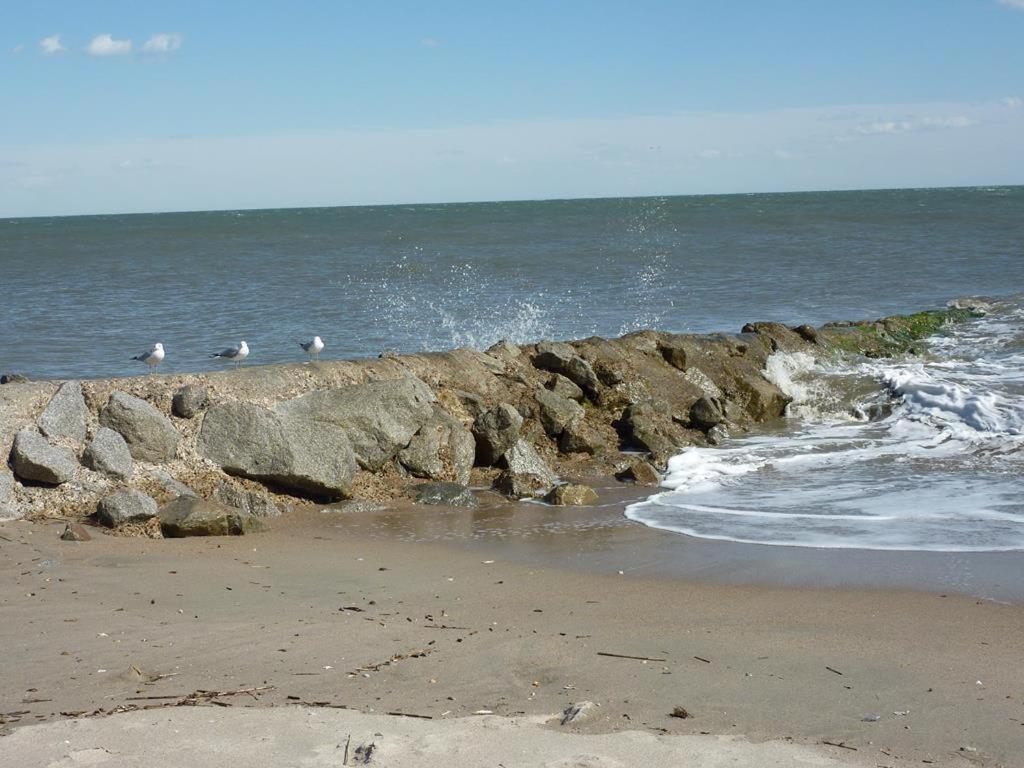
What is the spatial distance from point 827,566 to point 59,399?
570 cm

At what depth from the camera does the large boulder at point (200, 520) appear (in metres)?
7.63

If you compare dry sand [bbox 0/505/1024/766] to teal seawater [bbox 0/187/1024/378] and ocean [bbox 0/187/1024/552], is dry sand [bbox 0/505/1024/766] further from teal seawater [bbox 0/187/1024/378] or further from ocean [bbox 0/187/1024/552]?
teal seawater [bbox 0/187/1024/378]

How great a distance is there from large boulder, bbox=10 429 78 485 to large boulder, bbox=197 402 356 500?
3.45ft

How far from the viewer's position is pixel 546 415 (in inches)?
413

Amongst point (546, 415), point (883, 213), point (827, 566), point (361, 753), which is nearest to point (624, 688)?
point (361, 753)

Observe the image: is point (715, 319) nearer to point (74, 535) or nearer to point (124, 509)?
point (124, 509)

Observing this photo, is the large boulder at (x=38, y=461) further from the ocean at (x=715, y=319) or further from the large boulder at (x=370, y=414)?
the ocean at (x=715, y=319)

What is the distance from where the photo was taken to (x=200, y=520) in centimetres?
766

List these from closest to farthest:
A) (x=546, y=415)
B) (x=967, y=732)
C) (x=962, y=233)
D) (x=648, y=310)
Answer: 1. (x=967, y=732)
2. (x=546, y=415)
3. (x=648, y=310)
4. (x=962, y=233)

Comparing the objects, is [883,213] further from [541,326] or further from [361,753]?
[361,753]

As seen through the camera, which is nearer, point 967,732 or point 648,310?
point 967,732

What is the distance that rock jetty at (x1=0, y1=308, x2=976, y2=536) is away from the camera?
805 centimetres

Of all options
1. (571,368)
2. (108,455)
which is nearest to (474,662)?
(108,455)

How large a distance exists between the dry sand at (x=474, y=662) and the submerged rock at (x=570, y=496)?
1673 millimetres
